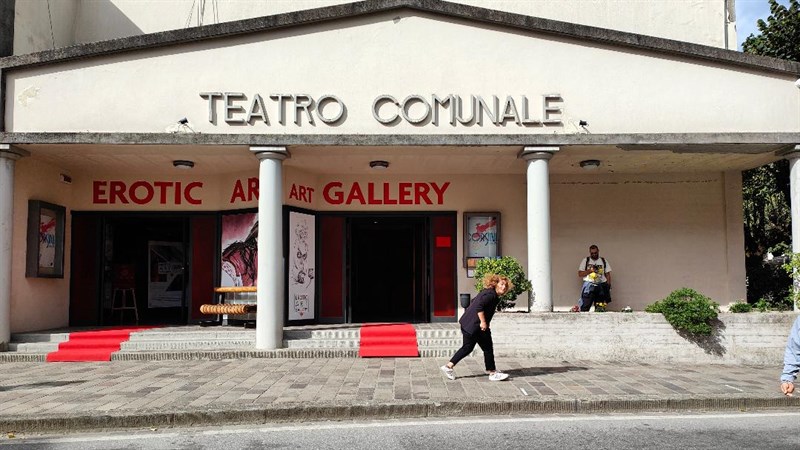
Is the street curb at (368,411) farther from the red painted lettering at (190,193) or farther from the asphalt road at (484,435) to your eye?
the red painted lettering at (190,193)

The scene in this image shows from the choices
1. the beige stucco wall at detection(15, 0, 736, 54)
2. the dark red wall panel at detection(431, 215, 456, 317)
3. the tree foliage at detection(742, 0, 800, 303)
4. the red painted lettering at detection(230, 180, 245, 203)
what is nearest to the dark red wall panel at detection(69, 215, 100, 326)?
the red painted lettering at detection(230, 180, 245, 203)

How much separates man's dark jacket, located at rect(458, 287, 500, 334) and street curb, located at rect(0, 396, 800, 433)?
1407 millimetres

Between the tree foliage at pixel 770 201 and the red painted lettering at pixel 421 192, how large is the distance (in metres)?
Answer: 7.85

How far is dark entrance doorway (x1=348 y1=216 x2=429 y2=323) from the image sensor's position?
15.0 metres

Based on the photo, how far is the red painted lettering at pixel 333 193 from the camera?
48.3 feet

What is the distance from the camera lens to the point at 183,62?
11.7 metres

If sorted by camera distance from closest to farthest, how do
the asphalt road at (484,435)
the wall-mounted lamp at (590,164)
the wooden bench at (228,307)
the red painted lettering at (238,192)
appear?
the asphalt road at (484,435), the wall-mounted lamp at (590,164), the wooden bench at (228,307), the red painted lettering at (238,192)

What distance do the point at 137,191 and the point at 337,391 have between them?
841 centimetres

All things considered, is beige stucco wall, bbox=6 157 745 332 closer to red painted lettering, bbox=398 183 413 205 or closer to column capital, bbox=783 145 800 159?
red painted lettering, bbox=398 183 413 205

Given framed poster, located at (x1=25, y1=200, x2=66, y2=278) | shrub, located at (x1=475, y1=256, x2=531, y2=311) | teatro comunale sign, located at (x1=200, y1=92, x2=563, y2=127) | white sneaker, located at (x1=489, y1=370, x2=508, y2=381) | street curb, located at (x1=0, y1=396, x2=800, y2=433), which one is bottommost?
street curb, located at (x1=0, y1=396, x2=800, y2=433)

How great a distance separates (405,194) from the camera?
14758 millimetres

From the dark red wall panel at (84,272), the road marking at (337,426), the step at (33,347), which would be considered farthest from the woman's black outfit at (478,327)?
the dark red wall panel at (84,272)

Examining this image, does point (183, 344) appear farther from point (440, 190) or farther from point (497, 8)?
point (497, 8)

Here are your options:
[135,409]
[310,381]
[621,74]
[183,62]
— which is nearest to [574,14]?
[621,74]
